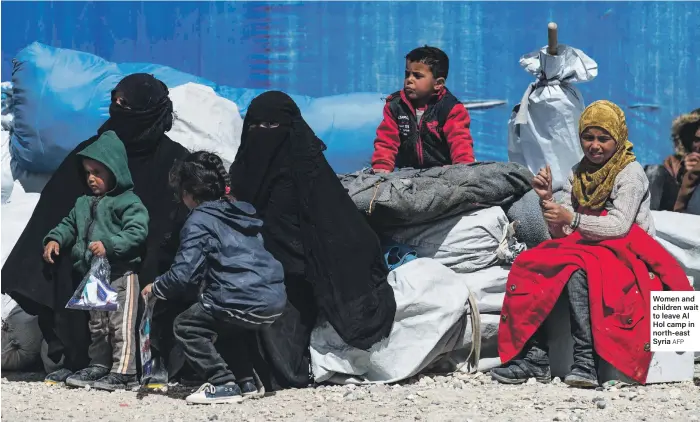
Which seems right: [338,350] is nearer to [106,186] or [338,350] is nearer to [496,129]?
[106,186]

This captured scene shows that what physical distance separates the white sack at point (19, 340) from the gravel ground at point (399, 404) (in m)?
0.38

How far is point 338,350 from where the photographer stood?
5.22 meters

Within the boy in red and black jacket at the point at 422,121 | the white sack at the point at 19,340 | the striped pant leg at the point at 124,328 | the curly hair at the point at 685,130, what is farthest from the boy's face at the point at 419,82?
the white sack at the point at 19,340

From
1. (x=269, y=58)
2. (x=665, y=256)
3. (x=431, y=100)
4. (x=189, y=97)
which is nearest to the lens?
(x=665, y=256)

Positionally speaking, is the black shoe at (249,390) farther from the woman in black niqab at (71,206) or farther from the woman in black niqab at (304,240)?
the woman in black niqab at (71,206)

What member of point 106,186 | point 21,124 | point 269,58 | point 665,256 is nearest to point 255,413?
point 106,186

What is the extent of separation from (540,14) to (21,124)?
324cm

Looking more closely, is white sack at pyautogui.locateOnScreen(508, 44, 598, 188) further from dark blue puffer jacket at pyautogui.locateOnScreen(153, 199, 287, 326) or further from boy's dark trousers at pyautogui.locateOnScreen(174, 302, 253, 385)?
boy's dark trousers at pyautogui.locateOnScreen(174, 302, 253, 385)

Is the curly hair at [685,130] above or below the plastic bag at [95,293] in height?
above

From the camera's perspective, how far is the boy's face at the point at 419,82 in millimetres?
5875

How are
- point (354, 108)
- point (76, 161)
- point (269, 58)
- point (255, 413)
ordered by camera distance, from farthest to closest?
point (269, 58) < point (354, 108) < point (76, 161) < point (255, 413)

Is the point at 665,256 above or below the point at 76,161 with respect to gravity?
below

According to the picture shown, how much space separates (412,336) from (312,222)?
658mm

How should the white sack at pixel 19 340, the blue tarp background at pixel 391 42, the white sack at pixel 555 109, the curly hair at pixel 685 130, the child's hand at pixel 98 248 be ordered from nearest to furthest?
the child's hand at pixel 98 248 → the white sack at pixel 19 340 → the white sack at pixel 555 109 → the curly hair at pixel 685 130 → the blue tarp background at pixel 391 42
